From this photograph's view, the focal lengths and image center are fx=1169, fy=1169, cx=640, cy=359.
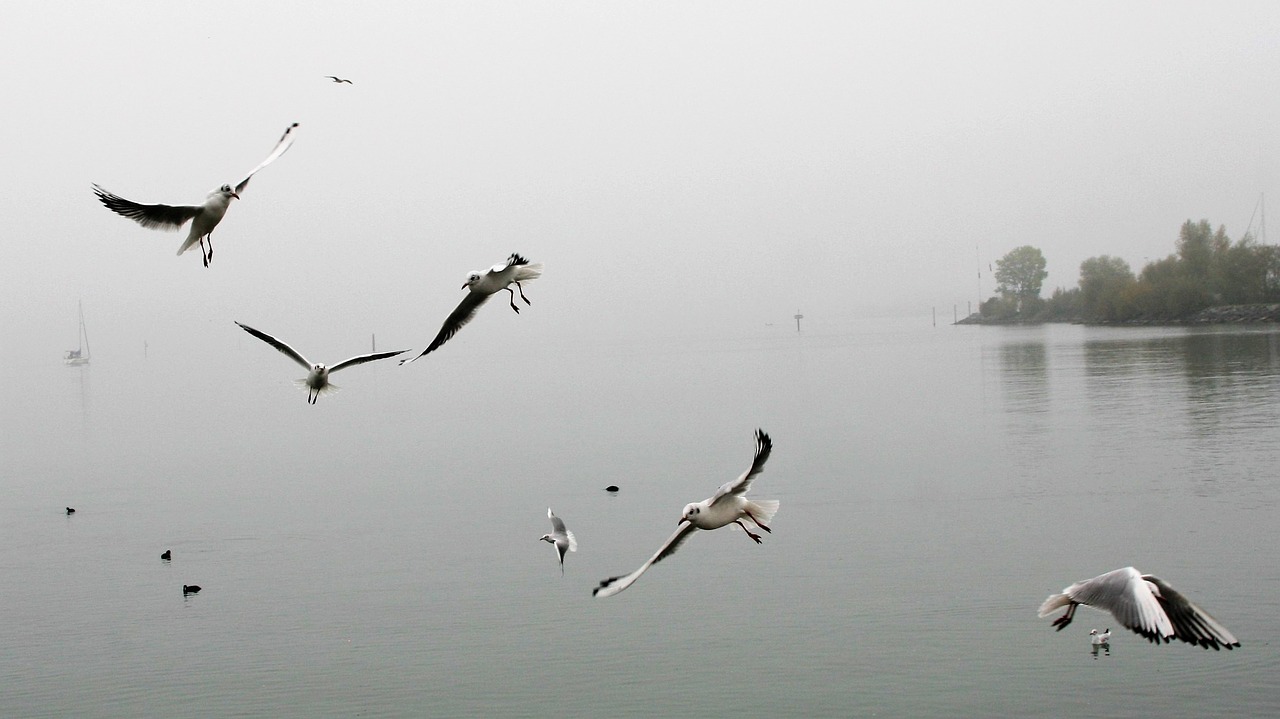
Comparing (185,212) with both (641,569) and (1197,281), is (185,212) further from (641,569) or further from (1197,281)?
(1197,281)

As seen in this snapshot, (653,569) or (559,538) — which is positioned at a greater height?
(559,538)

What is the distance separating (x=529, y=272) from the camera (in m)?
11.7

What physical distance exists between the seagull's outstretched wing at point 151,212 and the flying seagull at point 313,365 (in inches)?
59.5

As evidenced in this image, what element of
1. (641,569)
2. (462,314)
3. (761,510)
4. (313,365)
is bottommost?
(641,569)

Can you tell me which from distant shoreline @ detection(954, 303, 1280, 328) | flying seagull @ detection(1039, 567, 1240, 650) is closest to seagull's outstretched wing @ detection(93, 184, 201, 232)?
flying seagull @ detection(1039, 567, 1240, 650)

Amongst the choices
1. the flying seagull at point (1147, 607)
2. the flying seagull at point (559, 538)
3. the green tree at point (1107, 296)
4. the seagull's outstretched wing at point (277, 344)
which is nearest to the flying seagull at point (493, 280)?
the seagull's outstretched wing at point (277, 344)

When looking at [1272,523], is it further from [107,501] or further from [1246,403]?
[107,501]

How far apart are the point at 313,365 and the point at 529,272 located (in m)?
2.99

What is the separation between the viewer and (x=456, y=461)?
141 ft

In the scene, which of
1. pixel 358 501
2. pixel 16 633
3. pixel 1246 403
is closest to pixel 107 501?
pixel 358 501

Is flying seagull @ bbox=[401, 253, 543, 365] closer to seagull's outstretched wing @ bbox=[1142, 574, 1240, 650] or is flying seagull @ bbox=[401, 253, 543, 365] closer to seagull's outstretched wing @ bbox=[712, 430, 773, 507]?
seagull's outstretched wing @ bbox=[712, 430, 773, 507]

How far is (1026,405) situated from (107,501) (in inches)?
1569

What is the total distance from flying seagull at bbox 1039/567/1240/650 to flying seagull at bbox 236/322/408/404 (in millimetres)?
6810

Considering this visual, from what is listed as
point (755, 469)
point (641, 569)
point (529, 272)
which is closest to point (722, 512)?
point (755, 469)
